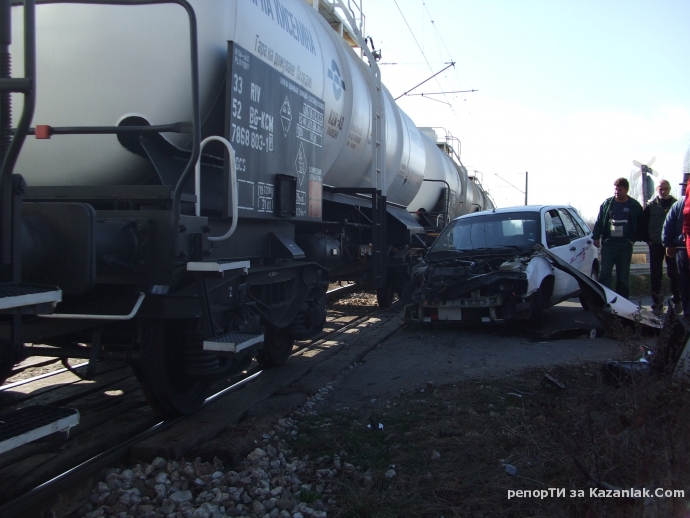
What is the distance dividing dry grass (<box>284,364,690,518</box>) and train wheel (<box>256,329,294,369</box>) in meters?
1.14

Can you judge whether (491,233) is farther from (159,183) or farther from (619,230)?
(159,183)

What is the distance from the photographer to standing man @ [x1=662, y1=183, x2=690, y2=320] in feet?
20.4

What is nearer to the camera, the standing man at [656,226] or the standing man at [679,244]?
the standing man at [679,244]

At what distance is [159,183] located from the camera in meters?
4.25

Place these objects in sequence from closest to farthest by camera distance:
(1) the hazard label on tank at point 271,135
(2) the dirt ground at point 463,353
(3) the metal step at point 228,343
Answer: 1. (3) the metal step at point 228,343
2. (1) the hazard label on tank at point 271,135
3. (2) the dirt ground at point 463,353

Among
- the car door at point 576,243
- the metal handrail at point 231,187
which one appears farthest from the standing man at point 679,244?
the metal handrail at point 231,187

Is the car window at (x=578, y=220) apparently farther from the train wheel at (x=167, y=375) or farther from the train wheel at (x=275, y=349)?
the train wheel at (x=167, y=375)

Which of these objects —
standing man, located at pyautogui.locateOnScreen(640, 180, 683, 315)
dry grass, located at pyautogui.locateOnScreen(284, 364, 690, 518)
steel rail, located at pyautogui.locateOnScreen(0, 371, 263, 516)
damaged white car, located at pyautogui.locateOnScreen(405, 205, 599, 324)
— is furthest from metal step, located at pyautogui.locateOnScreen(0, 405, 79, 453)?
standing man, located at pyautogui.locateOnScreen(640, 180, 683, 315)

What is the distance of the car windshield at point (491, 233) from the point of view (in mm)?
8797

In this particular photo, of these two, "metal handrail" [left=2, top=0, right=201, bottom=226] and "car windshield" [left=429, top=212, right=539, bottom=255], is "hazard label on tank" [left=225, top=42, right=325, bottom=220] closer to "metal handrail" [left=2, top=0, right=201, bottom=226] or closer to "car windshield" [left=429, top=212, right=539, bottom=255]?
"metal handrail" [left=2, top=0, right=201, bottom=226]

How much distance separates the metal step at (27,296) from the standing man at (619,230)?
8.02m

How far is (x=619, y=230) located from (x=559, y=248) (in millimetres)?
858

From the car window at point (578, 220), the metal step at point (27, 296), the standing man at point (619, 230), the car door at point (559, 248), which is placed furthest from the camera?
the car window at point (578, 220)

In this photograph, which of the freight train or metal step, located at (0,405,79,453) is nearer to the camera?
metal step, located at (0,405,79,453)
